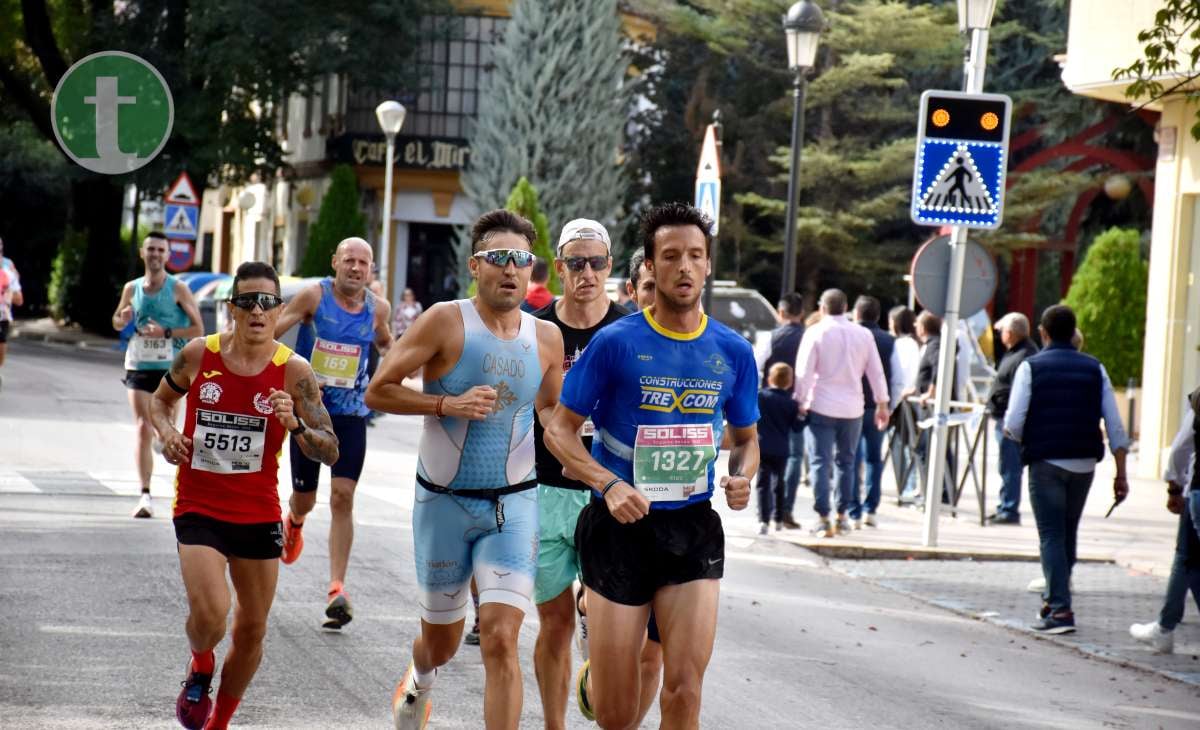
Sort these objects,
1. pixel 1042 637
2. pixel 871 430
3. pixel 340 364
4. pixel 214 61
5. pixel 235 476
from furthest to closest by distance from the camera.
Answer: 1. pixel 214 61
2. pixel 871 430
3. pixel 1042 637
4. pixel 340 364
5. pixel 235 476

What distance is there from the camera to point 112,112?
1051cm

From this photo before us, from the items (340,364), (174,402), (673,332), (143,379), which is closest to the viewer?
(673,332)

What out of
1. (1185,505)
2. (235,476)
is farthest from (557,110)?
(235,476)

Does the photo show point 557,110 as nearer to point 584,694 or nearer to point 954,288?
point 954,288

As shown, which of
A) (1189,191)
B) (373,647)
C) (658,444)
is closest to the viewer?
(658,444)

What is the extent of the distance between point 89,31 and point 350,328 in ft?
109

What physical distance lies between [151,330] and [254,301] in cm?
688

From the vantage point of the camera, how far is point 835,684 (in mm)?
8992

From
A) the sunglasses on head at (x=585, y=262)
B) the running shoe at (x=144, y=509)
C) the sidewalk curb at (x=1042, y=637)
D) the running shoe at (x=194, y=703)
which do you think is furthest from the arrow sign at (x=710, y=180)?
the running shoe at (x=194, y=703)

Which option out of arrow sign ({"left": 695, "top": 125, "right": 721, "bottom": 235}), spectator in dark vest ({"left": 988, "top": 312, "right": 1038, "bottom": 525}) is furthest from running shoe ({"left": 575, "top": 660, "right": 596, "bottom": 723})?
spectator in dark vest ({"left": 988, "top": 312, "right": 1038, "bottom": 525})

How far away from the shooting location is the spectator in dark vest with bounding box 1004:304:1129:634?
11406mm

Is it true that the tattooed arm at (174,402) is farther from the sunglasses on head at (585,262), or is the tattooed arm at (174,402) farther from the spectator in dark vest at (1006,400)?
the spectator in dark vest at (1006,400)

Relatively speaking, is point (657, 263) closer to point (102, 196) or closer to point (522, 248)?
point (522, 248)

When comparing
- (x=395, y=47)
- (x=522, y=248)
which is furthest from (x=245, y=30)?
(x=522, y=248)
